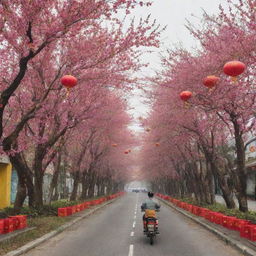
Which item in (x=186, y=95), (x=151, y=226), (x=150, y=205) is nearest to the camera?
(x=186, y=95)

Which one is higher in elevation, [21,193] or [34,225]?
[21,193]

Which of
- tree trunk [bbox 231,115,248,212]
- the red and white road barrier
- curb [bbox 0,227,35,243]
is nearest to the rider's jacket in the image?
the red and white road barrier

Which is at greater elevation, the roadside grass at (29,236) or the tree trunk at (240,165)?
the tree trunk at (240,165)

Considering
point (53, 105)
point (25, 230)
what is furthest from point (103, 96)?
point (25, 230)

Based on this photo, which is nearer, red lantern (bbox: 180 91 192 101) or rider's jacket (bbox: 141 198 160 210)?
red lantern (bbox: 180 91 192 101)

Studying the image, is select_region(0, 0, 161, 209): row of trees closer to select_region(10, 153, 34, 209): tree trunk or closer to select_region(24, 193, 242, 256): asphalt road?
select_region(10, 153, 34, 209): tree trunk

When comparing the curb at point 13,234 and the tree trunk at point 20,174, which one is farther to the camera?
the tree trunk at point 20,174

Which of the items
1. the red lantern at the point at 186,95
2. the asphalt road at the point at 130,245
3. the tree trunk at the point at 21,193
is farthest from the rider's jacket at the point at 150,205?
the tree trunk at the point at 21,193

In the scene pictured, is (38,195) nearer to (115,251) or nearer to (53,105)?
(53,105)

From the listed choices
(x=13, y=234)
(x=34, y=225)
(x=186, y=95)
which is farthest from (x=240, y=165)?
(x=13, y=234)

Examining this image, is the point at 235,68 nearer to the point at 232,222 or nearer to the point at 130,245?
the point at 130,245

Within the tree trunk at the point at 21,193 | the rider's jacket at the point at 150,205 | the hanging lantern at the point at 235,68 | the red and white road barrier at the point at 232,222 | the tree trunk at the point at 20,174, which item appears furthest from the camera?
the tree trunk at the point at 21,193

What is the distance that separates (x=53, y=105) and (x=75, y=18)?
7932mm

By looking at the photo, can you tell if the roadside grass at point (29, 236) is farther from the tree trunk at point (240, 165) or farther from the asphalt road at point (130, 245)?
the tree trunk at point (240, 165)
